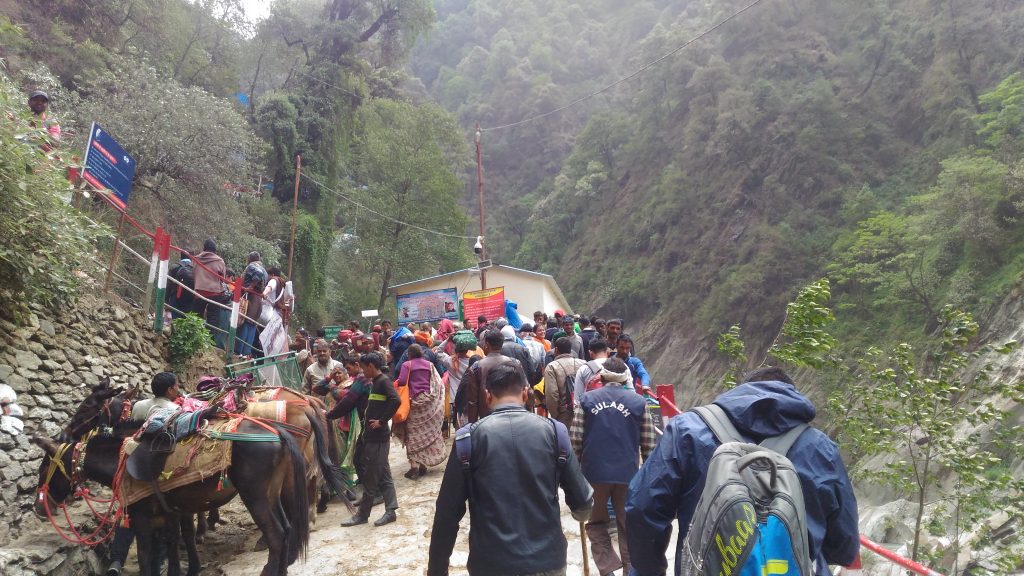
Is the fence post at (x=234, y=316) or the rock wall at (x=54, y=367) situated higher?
the fence post at (x=234, y=316)

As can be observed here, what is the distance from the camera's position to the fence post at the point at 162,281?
26.7 feet

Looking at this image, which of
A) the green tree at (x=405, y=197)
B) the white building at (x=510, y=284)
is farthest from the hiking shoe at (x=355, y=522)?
the green tree at (x=405, y=197)

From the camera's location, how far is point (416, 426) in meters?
8.23

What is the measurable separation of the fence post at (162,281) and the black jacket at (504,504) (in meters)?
6.60

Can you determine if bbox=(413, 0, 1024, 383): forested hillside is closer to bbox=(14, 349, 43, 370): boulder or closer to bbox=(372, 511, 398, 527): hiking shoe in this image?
bbox=(372, 511, 398, 527): hiking shoe

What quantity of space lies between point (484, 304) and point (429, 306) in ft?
10.7

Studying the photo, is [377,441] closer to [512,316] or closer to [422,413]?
[422,413]

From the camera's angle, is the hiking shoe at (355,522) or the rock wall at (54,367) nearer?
the rock wall at (54,367)

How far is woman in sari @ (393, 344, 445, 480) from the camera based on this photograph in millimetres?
8062

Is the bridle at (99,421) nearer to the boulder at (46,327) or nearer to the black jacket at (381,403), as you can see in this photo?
the boulder at (46,327)

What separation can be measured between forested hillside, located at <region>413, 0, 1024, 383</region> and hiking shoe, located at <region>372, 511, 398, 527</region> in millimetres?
18212

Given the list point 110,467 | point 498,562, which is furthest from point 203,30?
point 498,562

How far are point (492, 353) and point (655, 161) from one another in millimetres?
39959

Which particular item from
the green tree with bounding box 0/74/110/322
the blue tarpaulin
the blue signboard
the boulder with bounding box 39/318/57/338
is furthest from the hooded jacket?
the blue tarpaulin
